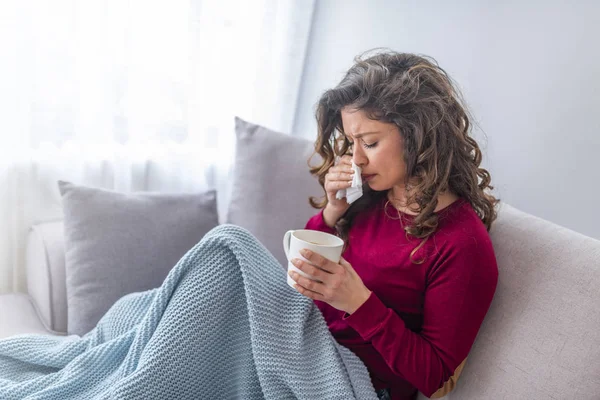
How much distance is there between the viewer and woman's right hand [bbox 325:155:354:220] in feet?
4.25

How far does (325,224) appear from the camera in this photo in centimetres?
143

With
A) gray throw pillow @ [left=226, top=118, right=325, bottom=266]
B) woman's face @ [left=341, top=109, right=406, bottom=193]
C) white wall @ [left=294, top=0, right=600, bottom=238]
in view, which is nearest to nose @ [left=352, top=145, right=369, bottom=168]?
woman's face @ [left=341, top=109, right=406, bottom=193]

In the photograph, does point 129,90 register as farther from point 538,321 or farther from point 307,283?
point 538,321

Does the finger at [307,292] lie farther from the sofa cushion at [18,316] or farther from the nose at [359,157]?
the sofa cushion at [18,316]

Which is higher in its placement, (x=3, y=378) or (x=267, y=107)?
(x=267, y=107)

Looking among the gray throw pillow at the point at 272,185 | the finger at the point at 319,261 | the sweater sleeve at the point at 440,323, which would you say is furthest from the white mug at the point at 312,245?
the gray throw pillow at the point at 272,185

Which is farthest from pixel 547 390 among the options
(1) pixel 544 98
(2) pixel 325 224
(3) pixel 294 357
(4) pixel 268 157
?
(4) pixel 268 157

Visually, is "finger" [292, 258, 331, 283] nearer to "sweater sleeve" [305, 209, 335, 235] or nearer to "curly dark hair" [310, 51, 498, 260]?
"curly dark hair" [310, 51, 498, 260]

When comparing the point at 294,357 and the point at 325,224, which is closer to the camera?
the point at 294,357

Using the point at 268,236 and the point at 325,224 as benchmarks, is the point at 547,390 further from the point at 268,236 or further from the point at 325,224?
the point at 268,236

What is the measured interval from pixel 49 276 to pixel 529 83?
1297mm

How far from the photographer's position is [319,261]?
108 centimetres

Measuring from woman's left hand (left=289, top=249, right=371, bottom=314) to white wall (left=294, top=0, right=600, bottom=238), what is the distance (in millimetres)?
683

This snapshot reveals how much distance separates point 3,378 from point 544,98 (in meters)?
1.34
